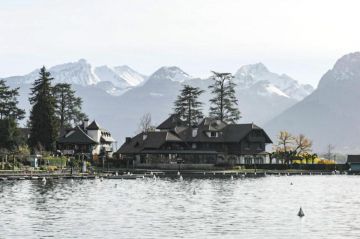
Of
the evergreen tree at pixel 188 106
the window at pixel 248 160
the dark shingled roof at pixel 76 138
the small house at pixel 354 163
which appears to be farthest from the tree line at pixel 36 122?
the small house at pixel 354 163

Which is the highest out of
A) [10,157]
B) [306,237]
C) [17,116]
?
[17,116]

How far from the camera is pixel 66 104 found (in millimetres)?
176500

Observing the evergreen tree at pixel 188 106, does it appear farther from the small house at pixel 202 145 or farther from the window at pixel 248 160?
the window at pixel 248 160

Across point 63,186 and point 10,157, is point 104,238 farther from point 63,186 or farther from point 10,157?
point 10,157

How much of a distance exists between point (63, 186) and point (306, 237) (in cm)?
5289

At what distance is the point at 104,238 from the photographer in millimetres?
42531

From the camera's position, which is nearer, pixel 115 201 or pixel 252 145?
pixel 115 201

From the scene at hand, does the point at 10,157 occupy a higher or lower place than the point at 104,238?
higher

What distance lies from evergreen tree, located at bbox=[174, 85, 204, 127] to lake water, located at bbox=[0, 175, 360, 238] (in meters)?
76.8

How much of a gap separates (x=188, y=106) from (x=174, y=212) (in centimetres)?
10991

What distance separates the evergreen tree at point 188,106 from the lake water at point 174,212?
7684cm

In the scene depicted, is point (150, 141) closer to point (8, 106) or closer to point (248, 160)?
point (248, 160)

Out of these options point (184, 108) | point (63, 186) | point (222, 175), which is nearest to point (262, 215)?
point (63, 186)

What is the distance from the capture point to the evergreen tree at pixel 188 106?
16550 centimetres
